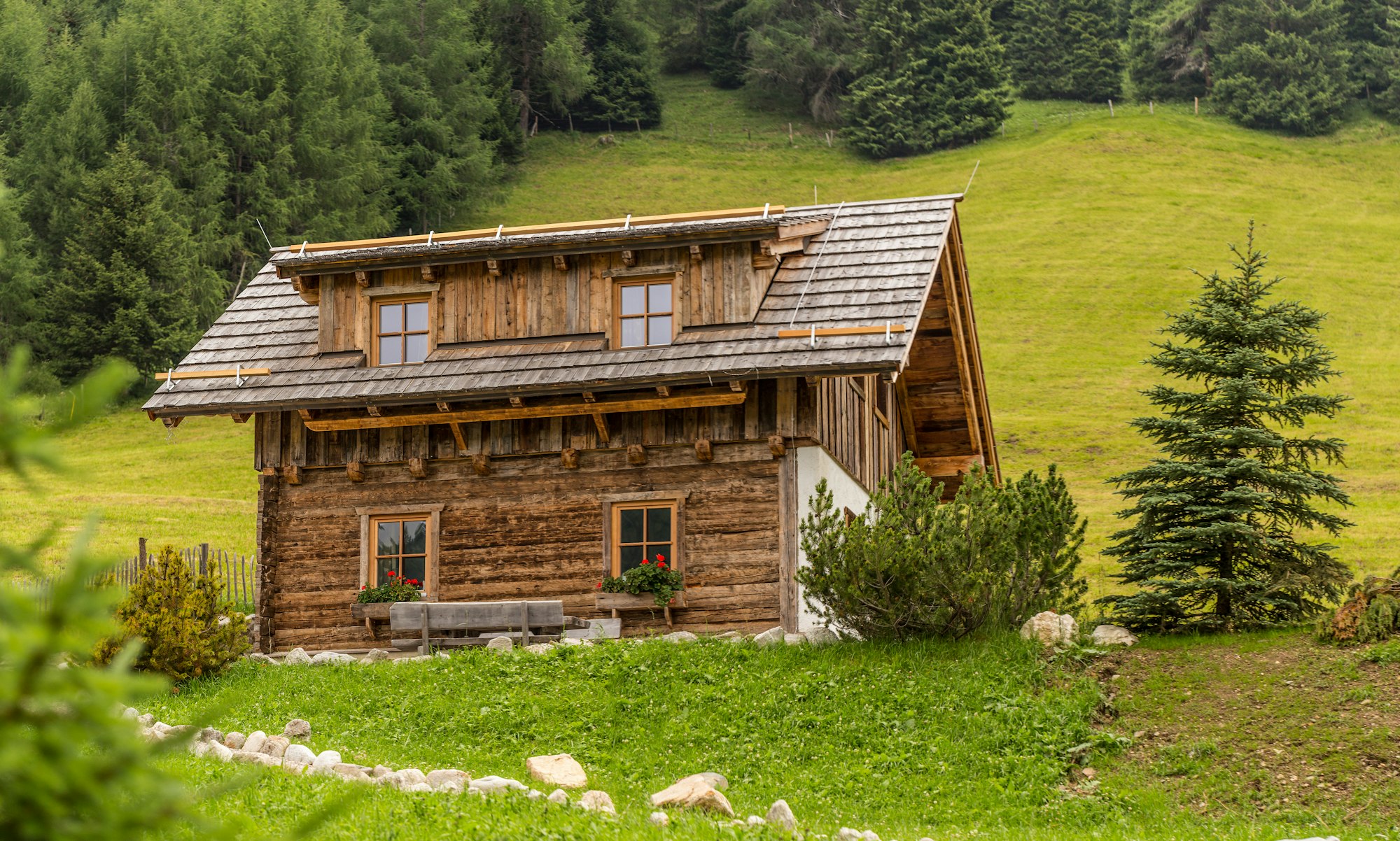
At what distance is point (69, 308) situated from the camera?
54969 millimetres

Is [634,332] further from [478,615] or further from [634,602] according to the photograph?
[478,615]

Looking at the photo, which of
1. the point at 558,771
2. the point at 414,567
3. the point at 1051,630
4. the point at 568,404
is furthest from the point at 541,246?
the point at 558,771

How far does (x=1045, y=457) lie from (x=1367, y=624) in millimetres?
27783

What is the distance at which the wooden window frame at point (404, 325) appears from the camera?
22.0m

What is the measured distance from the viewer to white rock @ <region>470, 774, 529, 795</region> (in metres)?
11.5

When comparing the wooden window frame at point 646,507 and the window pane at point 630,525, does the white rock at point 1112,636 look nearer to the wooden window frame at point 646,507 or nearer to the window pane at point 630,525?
the wooden window frame at point 646,507

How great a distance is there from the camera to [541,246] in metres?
21.3

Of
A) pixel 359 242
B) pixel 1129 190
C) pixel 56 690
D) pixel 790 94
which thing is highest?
pixel 790 94

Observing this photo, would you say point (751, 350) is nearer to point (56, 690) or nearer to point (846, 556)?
point (846, 556)

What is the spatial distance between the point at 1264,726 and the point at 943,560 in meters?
3.79

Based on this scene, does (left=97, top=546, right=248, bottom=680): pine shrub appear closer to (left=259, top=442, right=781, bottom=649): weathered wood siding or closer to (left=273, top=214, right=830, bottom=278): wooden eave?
(left=259, top=442, right=781, bottom=649): weathered wood siding

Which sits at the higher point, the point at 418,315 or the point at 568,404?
the point at 418,315

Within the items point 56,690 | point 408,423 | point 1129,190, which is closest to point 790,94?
point 1129,190

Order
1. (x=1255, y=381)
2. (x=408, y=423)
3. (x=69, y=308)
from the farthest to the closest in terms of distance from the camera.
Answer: (x=69, y=308)
(x=408, y=423)
(x=1255, y=381)
